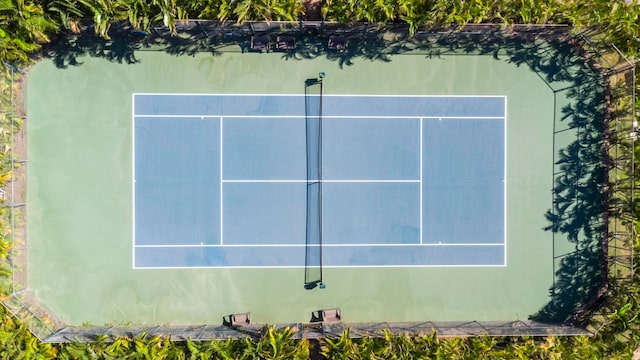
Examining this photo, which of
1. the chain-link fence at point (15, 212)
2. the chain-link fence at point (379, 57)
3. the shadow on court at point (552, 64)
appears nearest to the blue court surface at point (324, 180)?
the shadow on court at point (552, 64)

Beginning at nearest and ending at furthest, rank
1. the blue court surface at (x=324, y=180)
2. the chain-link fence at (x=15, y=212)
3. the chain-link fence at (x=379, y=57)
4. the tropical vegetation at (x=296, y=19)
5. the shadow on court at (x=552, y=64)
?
the tropical vegetation at (x=296, y=19)
the chain-link fence at (x=15, y=212)
the chain-link fence at (x=379, y=57)
the shadow on court at (x=552, y=64)
the blue court surface at (x=324, y=180)

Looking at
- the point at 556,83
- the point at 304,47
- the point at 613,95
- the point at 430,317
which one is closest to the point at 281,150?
the point at 304,47

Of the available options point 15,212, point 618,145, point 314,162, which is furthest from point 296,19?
point 618,145

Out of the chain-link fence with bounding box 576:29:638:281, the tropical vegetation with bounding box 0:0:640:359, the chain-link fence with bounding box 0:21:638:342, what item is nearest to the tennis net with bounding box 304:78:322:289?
the chain-link fence with bounding box 0:21:638:342

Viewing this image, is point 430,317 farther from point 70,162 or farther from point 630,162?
point 70,162

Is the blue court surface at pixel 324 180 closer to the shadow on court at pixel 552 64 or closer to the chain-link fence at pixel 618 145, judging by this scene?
the shadow on court at pixel 552 64

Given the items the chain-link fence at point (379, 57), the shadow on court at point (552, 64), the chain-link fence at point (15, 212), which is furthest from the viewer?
the shadow on court at point (552, 64)
